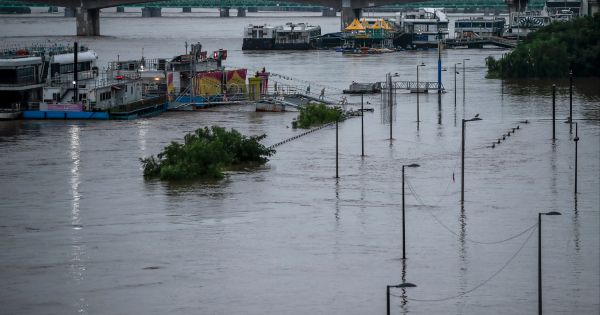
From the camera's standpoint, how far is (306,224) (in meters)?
32.6

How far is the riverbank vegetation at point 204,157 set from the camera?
1572 inches

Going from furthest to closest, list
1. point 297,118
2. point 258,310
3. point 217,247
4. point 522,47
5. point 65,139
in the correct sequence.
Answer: point 522,47 < point 297,118 < point 65,139 < point 217,247 < point 258,310

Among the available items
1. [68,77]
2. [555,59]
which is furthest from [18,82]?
[555,59]

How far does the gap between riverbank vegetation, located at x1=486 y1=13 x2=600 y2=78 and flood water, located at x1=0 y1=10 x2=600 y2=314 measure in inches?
985

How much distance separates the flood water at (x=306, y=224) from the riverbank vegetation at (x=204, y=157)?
606mm

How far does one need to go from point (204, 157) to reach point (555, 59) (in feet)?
145

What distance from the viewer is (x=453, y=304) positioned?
2508cm

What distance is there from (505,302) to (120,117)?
34.5 meters

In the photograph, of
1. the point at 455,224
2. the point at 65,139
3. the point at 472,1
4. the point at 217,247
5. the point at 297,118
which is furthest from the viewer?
the point at 472,1

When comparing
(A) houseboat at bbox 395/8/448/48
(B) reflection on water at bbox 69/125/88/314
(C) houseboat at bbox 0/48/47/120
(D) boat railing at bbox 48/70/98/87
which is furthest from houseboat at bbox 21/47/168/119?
(A) houseboat at bbox 395/8/448/48

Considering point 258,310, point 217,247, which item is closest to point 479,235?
point 217,247

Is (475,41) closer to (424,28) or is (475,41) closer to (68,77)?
(424,28)

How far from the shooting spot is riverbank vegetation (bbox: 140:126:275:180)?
39938 millimetres

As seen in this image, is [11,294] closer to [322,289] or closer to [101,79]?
[322,289]
